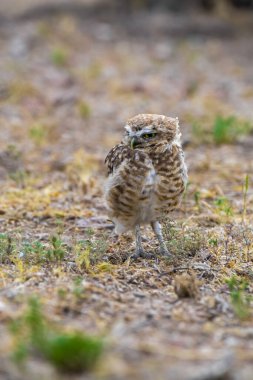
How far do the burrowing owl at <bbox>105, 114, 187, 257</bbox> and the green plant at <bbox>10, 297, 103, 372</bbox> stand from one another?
1977 mm

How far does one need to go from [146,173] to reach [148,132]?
0.31 m

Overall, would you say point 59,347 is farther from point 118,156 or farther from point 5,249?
point 118,156

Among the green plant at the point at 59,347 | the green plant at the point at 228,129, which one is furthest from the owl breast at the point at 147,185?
the green plant at the point at 228,129

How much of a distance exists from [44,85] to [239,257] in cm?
669

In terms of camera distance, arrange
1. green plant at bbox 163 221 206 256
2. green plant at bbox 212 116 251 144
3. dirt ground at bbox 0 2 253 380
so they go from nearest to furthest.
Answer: dirt ground at bbox 0 2 253 380 → green plant at bbox 163 221 206 256 → green plant at bbox 212 116 251 144

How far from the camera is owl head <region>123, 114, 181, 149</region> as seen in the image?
5738mm

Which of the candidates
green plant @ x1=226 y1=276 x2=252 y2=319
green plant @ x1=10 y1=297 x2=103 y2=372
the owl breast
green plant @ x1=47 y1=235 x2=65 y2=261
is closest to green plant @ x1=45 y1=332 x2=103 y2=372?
green plant @ x1=10 y1=297 x2=103 y2=372

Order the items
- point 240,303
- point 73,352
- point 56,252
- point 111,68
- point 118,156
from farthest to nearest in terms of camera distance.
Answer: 1. point 111,68
2. point 118,156
3. point 56,252
4. point 240,303
5. point 73,352

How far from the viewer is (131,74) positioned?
43.2ft

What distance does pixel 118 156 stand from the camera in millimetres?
5855

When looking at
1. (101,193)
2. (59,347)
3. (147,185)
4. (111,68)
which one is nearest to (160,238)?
(147,185)

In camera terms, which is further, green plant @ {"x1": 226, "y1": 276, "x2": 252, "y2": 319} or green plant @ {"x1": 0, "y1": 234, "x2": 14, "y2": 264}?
green plant @ {"x1": 0, "y1": 234, "x2": 14, "y2": 264}

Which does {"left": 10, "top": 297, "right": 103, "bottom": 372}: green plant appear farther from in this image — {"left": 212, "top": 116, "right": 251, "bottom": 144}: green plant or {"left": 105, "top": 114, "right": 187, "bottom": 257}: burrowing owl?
{"left": 212, "top": 116, "right": 251, "bottom": 144}: green plant

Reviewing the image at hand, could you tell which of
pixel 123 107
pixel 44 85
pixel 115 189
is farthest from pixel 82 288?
pixel 44 85
